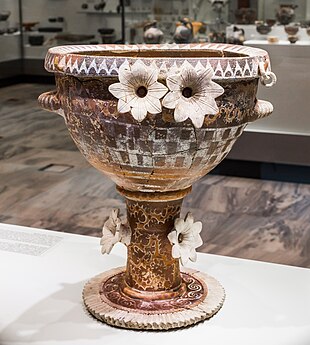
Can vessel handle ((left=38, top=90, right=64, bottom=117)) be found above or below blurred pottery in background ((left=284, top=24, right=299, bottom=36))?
above

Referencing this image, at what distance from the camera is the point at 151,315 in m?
1.13

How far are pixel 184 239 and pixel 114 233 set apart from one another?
5.2 inches

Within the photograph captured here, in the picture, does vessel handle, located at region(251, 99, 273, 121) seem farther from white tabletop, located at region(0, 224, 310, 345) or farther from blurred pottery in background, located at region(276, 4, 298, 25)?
blurred pottery in background, located at region(276, 4, 298, 25)

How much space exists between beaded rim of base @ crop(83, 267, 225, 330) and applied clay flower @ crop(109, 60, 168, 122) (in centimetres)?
36

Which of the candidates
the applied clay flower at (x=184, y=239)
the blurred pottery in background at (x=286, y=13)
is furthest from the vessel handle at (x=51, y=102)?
the blurred pottery in background at (x=286, y=13)

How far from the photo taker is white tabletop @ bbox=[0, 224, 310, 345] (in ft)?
3.59

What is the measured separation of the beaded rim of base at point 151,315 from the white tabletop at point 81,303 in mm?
12

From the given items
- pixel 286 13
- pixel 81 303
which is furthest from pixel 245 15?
pixel 81 303

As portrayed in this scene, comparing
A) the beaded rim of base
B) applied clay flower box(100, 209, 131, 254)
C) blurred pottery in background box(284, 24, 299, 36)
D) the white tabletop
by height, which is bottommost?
the white tabletop

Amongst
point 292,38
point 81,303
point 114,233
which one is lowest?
point 81,303

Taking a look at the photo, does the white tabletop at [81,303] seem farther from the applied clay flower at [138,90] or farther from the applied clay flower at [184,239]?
the applied clay flower at [138,90]

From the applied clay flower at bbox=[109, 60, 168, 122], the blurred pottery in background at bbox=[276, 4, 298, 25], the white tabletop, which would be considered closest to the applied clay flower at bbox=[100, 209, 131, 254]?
the white tabletop

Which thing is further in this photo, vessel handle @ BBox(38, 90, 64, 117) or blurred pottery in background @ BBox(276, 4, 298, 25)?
blurred pottery in background @ BBox(276, 4, 298, 25)

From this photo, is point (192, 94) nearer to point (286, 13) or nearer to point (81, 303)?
point (81, 303)
